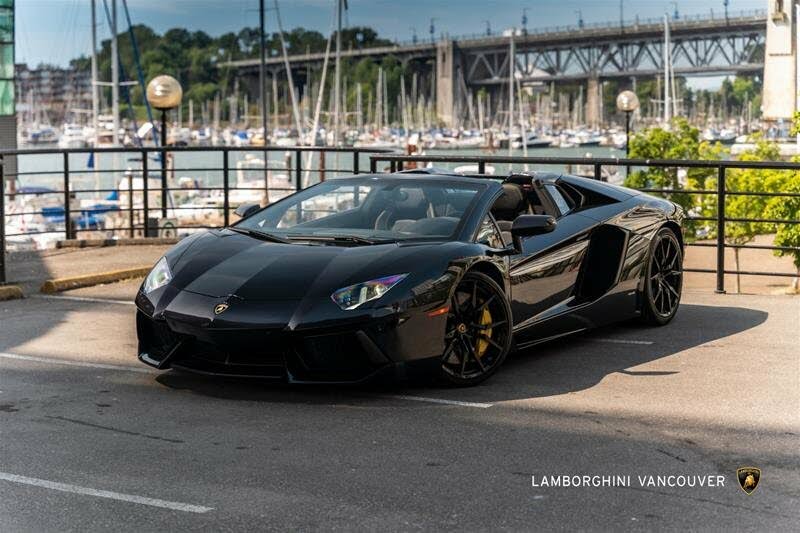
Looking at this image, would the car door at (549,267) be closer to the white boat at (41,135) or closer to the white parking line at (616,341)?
the white parking line at (616,341)

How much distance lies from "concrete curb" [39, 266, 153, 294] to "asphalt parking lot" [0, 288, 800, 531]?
9.65 ft

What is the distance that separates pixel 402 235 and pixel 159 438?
2.30m

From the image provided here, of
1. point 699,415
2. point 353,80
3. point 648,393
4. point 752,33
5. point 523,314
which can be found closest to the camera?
point 699,415

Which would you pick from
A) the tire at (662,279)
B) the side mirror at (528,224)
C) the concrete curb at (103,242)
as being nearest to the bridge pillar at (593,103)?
the concrete curb at (103,242)

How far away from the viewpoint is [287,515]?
4.95 m

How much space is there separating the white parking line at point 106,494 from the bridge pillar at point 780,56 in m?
44.6

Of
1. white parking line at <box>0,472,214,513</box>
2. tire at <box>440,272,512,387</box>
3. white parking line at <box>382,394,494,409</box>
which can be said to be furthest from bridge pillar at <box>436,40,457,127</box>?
white parking line at <box>0,472,214,513</box>

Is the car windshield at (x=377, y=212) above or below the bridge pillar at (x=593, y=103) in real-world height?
below

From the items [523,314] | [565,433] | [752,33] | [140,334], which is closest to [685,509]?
[565,433]

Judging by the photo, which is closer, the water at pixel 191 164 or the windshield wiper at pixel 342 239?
the windshield wiper at pixel 342 239

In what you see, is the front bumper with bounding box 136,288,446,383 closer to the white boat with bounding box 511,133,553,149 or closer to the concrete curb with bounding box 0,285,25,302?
the concrete curb with bounding box 0,285,25,302

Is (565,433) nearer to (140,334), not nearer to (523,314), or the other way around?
(523,314)

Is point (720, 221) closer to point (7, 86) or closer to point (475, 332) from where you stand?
point (475, 332)

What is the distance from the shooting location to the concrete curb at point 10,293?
11.7m
